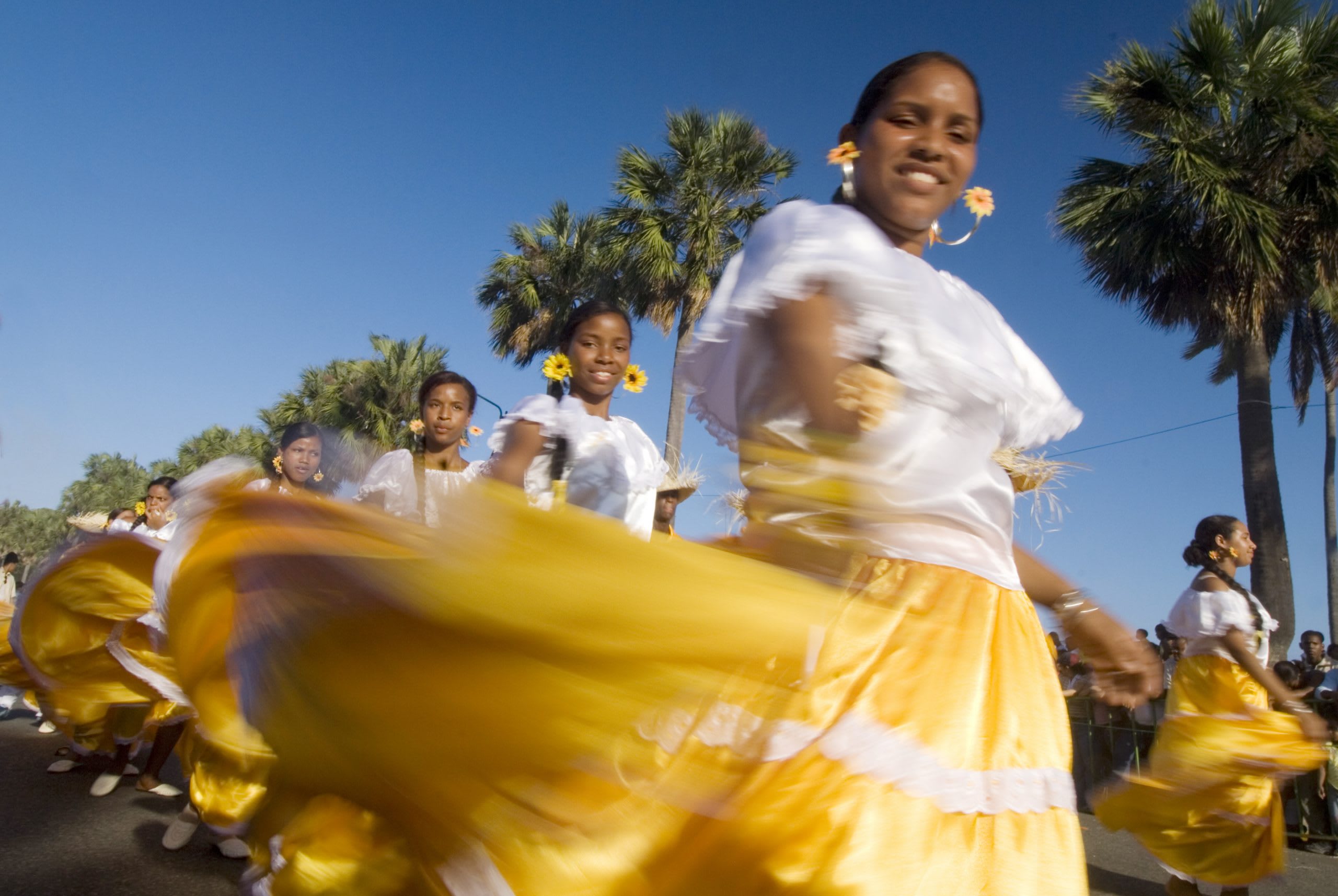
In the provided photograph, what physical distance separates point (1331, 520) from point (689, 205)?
1604 centimetres

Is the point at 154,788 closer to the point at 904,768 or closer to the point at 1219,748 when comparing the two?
the point at 1219,748

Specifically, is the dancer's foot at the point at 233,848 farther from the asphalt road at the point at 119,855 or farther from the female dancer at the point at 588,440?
the female dancer at the point at 588,440

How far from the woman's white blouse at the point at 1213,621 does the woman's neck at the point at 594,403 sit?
3.61 metres

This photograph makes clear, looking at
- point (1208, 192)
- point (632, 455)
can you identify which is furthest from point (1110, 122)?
point (632, 455)

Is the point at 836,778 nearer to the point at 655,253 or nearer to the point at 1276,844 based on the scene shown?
the point at 1276,844

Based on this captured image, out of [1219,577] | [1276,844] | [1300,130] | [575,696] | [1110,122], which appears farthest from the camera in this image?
[1110,122]

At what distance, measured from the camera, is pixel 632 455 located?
3424 millimetres

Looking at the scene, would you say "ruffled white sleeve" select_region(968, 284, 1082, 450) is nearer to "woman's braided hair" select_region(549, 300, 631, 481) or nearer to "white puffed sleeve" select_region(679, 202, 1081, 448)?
"white puffed sleeve" select_region(679, 202, 1081, 448)

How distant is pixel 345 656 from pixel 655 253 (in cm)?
1411

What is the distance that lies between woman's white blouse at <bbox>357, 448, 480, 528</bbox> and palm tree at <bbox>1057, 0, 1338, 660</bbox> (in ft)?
39.4

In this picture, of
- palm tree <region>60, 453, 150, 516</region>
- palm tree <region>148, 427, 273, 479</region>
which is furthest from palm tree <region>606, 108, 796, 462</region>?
palm tree <region>60, 453, 150, 516</region>

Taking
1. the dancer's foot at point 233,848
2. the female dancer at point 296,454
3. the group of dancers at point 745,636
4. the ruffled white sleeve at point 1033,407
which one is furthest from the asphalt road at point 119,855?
the ruffled white sleeve at point 1033,407

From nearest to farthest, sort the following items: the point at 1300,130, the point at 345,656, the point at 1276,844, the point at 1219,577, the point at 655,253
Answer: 1. the point at 345,656
2. the point at 1276,844
3. the point at 1219,577
4. the point at 1300,130
5. the point at 655,253

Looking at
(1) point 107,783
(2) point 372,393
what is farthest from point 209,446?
(1) point 107,783
